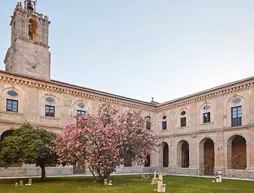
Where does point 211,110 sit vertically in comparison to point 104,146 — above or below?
above

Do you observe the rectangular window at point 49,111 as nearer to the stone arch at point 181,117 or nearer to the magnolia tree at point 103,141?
the magnolia tree at point 103,141

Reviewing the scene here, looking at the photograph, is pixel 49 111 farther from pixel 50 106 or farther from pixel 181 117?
pixel 181 117

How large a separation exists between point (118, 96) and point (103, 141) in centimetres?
1801

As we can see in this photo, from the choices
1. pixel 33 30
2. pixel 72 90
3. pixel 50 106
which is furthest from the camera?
pixel 33 30

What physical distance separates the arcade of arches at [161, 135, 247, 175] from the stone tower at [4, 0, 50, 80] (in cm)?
2057

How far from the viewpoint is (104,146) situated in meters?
20.0

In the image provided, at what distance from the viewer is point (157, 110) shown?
41.8 meters

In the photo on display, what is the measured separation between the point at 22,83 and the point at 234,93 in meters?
23.1

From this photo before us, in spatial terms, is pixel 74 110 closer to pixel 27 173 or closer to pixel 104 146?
pixel 27 173

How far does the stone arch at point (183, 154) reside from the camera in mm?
37178

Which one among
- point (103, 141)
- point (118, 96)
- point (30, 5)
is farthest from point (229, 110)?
point (30, 5)

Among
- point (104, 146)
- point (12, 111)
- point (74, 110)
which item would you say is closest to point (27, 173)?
point (12, 111)

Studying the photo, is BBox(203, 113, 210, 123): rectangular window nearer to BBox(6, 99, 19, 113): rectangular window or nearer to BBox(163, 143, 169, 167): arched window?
BBox(163, 143, 169, 167): arched window

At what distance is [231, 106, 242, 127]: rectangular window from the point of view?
30.3 metres
